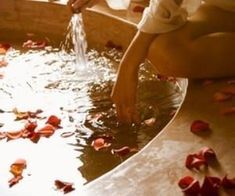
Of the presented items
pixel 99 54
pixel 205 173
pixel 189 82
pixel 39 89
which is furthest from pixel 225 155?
pixel 99 54

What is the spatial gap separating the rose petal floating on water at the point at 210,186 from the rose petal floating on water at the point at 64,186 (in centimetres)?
47

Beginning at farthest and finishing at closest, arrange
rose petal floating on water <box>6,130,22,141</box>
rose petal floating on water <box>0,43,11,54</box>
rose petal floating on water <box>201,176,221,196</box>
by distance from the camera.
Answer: rose petal floating on water <box>0,43,11,54</box>
rose petal floating on water <box>6,130,22,141</box>
rose petal floating on water <box>201,176,221,196</box>

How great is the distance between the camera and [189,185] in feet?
4.96

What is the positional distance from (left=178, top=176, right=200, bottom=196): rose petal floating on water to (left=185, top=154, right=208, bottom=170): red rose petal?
0.20 ft

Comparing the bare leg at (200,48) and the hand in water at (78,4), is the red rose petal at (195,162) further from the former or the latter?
the hand in water at (78,4)

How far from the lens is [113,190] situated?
1535 millimetres

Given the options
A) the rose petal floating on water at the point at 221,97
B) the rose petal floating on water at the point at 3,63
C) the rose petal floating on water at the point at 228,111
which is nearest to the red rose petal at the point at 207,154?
the rose petal floating on water at the point at 228,111

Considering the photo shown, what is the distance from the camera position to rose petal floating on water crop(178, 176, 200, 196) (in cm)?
149

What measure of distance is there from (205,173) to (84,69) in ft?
4.17

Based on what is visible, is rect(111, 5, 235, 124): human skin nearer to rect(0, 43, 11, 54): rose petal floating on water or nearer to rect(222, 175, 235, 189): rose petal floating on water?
rect(222, 175, 235, 189): rose petal floating on water

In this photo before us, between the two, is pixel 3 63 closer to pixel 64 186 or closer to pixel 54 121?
pixel 54 121

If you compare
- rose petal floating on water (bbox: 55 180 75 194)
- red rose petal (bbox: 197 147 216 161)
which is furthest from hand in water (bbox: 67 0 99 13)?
red rose petal (bbox: 197 147 216 161)

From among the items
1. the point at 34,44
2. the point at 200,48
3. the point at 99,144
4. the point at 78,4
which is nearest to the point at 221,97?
the point at 200,48

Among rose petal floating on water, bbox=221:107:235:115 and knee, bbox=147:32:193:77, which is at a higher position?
knee, bbox=147:32:193:77
